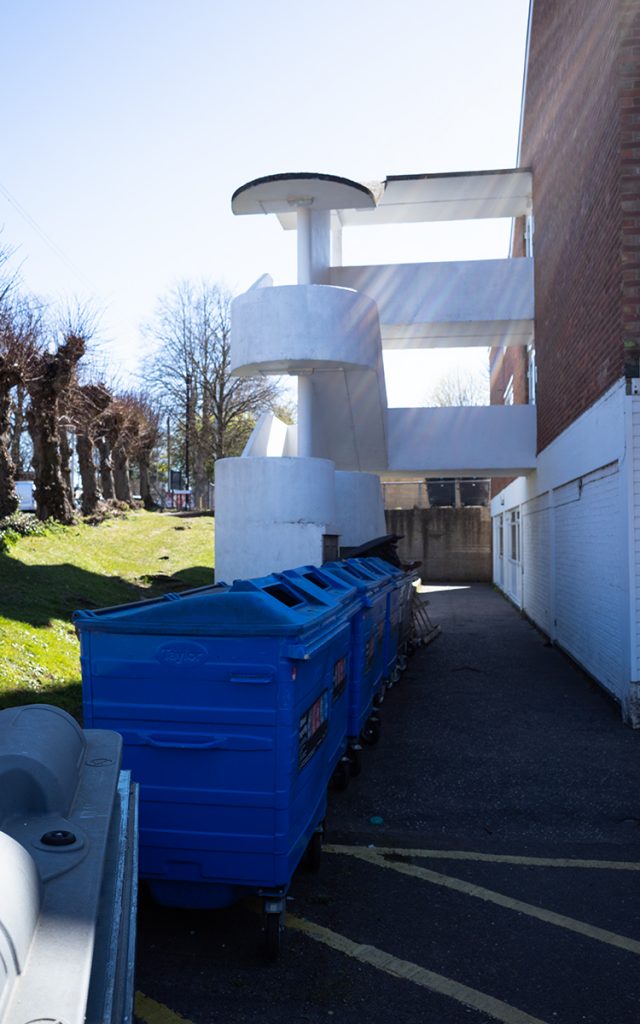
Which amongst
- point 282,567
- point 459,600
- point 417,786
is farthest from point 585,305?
point 459,600

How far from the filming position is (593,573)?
10961mm

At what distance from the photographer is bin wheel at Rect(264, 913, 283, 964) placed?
13.3ft

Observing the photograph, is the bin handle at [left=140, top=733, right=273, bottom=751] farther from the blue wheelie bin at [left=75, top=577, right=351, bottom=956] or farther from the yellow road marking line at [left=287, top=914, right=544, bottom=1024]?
the yellow road marking line at [left=287, top=914, right=544, bottom=1024]

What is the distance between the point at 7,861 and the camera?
1895 mm

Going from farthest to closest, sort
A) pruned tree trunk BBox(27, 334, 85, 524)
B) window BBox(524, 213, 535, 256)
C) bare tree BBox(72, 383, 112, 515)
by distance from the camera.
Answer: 1. bare tree BBox(72, 383, 112, 515)
2. pruned tree trunk BBox(27, 334, 85, 524)
3. window BBox(524, 213, 535, 256)

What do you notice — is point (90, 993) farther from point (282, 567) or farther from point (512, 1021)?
point (282, 567)

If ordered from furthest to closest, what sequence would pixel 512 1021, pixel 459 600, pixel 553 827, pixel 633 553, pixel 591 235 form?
pixel 459 600 → pixel 591 235 → pixel 633 553 → pixel 553 827 → pixel 512 1021

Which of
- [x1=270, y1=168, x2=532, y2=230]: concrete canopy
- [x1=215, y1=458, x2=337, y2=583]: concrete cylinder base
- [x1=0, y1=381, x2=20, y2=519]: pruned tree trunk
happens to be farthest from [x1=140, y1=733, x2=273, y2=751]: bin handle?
[x1=270, y1=168, x2=532, y2=230]: concrete canopy

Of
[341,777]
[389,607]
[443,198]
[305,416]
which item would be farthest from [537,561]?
[341,777]

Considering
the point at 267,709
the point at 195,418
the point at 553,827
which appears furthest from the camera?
the point at 195,418

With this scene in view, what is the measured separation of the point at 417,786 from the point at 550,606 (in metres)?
9.15

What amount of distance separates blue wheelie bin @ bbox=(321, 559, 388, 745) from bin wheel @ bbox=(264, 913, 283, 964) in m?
2.93

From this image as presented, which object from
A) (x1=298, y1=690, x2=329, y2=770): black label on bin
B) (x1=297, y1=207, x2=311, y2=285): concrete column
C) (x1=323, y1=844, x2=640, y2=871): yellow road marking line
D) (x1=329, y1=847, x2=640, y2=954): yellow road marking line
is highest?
(x1=297, y1=207, x2=311, y2=285): concrete column

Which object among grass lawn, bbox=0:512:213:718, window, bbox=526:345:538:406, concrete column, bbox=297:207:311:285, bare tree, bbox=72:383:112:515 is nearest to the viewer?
grass lawn, bbox=0:512:213:718
